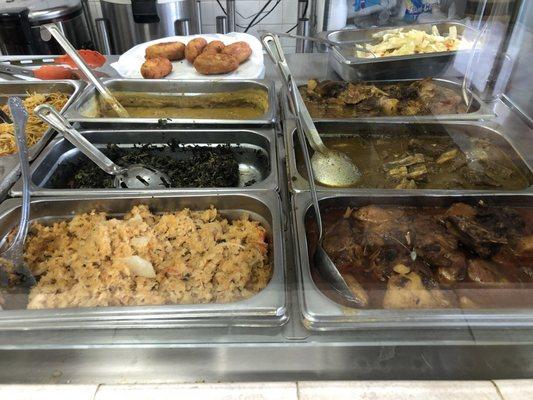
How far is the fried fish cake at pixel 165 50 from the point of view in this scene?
251cm

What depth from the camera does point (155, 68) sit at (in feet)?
7.69

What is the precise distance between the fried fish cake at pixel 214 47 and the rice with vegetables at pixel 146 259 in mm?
1430

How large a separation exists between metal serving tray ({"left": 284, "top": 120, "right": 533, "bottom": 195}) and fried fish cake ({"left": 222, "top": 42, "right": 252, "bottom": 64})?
2.71ft

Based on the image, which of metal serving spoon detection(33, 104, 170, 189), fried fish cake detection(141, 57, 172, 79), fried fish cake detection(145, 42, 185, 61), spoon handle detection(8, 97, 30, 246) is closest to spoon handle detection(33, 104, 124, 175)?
metal serving spoon detection(33, 104, 170, 189)

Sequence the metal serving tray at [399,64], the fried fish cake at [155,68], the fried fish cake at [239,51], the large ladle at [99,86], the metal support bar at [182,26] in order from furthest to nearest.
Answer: the metal support bar at [182,26] → the fried fish cake at [239,51] → the fried fish cake at [155,68] → the metal serving tray at [399,64] → the large ladle at [99,86]

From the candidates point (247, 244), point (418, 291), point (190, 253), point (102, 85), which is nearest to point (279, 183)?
point (247, 244)

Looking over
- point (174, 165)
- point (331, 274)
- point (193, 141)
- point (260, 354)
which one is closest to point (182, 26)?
→ point (193, 141)

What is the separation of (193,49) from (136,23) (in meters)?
0.72

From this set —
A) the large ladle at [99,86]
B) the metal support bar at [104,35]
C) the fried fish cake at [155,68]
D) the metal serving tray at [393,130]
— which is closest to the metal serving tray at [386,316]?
the metal serving tray at [393,130]

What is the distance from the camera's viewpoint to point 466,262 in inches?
49.1

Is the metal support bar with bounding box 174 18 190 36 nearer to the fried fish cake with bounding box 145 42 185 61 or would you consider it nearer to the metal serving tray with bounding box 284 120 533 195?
the fried fish cake with bounding box 145 42 185 61

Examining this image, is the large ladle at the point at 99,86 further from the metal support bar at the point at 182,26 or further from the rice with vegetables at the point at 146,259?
the metal support bar at the point at 182,26

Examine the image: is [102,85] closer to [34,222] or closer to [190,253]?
[34,222]

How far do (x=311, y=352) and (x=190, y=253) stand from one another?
1.86ft
